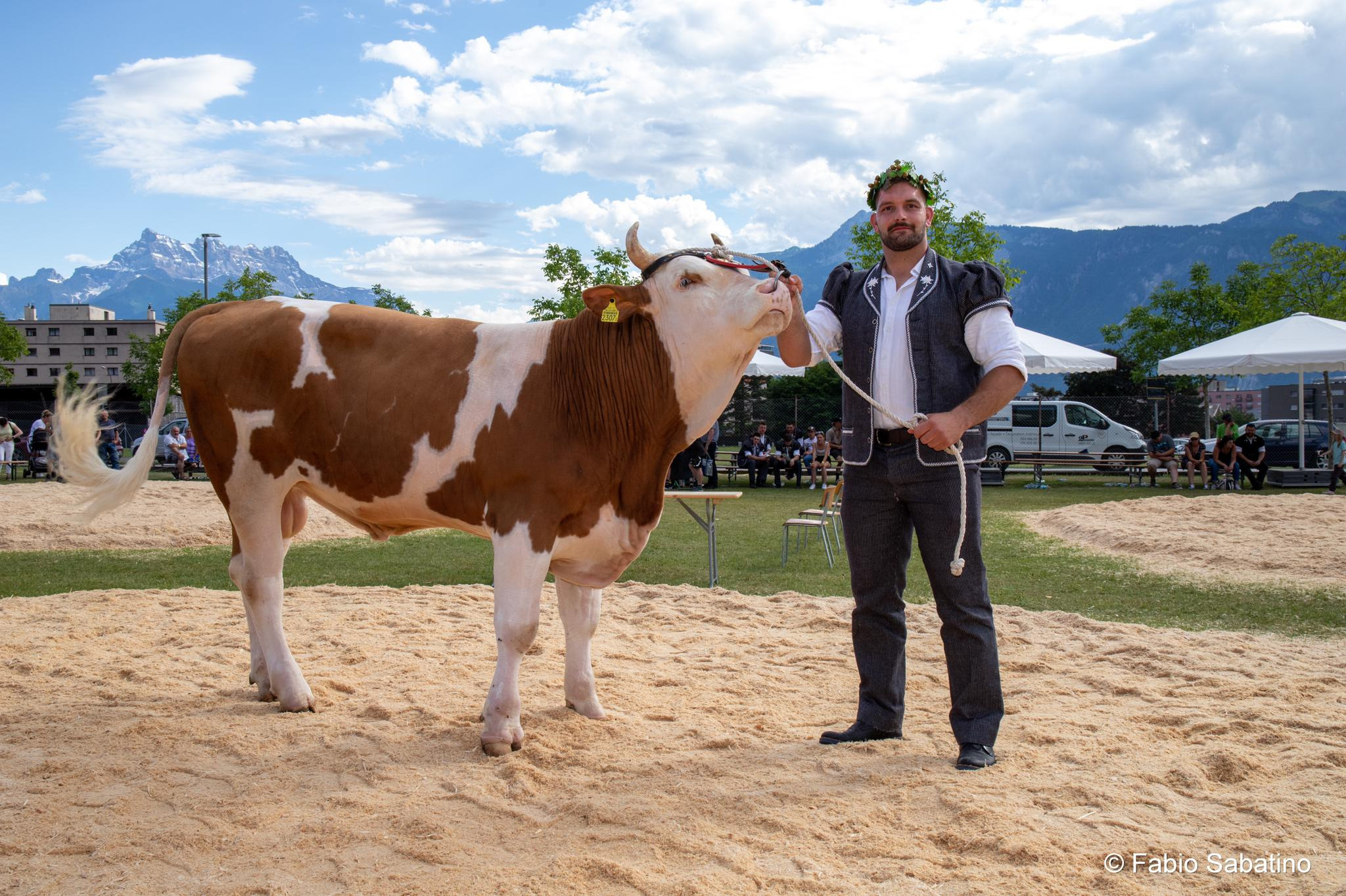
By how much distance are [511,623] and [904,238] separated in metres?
2.21

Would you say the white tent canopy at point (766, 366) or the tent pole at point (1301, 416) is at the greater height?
the white tent canopy at point (766, 366)

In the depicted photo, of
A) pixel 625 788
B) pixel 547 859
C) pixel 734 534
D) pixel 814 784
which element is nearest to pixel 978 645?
pixel 814 784

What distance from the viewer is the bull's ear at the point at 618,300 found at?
3910 mm

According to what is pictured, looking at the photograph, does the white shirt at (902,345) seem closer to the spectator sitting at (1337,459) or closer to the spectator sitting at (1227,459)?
the spectator sitting at (1337,459)

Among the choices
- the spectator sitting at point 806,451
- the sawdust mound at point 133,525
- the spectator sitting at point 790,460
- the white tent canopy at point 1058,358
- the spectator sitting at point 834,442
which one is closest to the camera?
the sawdust mound at point 133,525

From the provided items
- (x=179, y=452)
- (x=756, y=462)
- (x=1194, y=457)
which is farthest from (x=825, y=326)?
(x=179, y=452)

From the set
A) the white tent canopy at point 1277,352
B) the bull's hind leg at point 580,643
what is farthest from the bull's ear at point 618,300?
the white tent canopy at point 1277,352

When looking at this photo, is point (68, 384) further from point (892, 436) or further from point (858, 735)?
point (858, 735)

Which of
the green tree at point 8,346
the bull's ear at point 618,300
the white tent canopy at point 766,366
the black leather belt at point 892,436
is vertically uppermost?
the green tree at point 8,346

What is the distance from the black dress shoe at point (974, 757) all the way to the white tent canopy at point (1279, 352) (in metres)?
16.7

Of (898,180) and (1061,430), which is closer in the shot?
(898,180)

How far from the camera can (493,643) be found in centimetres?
574

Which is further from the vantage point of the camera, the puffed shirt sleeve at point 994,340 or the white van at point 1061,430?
the white van at point 1061,430

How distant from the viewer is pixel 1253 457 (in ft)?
63.0
